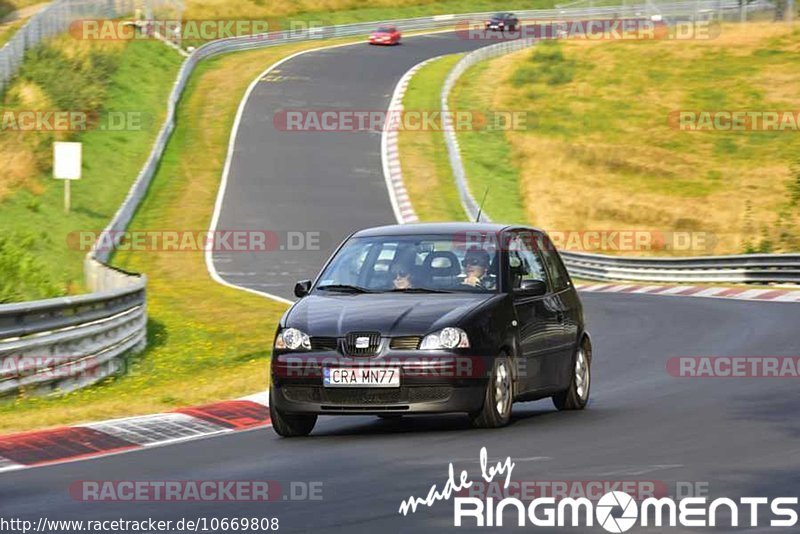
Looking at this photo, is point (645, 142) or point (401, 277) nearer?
point (401, 277)

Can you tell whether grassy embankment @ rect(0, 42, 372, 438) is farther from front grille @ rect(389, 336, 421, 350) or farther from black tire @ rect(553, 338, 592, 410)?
black tire @ rect(553, 338, 592, 410)

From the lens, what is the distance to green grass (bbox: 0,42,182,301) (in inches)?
1373

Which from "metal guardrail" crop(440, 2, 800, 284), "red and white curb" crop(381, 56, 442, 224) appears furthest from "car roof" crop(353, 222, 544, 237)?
"red and white curb" crop(381, 56, 442, 224)

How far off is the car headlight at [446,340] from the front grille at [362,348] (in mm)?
323

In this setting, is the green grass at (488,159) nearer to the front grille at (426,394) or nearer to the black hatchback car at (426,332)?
the black hatchback car at (426,332)

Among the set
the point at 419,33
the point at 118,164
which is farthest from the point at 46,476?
the point at 419,33

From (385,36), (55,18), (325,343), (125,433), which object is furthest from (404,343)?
(385,36)

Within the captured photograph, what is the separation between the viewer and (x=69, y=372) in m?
16.2

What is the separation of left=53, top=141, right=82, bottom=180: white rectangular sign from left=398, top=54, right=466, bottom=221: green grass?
8.91 metres

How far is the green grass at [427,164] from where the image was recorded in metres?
43.2

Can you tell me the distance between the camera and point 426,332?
11.5 meters

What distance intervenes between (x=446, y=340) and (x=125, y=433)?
8.59 ft

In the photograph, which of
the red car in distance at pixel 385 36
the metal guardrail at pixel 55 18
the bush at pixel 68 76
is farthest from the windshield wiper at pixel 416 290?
the red car in distance at pixel 385 36

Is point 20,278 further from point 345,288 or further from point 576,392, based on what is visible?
point 576,392
